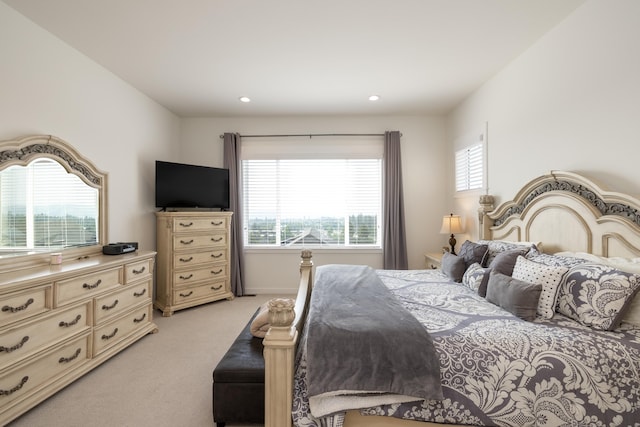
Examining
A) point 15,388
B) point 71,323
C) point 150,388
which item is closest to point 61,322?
point 71,323

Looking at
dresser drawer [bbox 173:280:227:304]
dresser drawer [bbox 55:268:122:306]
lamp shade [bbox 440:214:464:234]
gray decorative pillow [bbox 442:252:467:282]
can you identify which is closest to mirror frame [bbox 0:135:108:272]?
dresser drawer [bbox 55:268:122:306]

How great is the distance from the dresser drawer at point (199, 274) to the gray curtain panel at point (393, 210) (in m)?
2.48

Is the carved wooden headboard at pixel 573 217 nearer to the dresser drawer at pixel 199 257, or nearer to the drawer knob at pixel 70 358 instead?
the dresser drawer at pixel 199 257

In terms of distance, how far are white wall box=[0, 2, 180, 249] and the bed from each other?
2681mm

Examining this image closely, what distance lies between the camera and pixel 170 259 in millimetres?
3607

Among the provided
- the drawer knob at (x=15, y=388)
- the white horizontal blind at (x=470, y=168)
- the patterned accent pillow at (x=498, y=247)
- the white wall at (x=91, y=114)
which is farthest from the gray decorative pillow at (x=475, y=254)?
the white wall at (x=91, y=114)

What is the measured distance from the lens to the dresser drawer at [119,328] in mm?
2392

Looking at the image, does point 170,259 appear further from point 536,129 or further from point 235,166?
point 536,129

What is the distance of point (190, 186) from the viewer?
3.97m

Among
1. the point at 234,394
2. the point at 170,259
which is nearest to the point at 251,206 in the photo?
the point at 170,259

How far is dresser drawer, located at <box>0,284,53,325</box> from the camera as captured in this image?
68.0 inches

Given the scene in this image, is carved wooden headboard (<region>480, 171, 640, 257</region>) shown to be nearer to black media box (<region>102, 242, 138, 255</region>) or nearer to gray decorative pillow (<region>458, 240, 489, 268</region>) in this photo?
gray decorative pillow (<region>458, 240, 489, 268</region>)

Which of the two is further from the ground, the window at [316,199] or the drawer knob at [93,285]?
the window at [316,199]

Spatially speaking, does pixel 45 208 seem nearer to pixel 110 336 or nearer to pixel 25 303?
pixel 25 303
